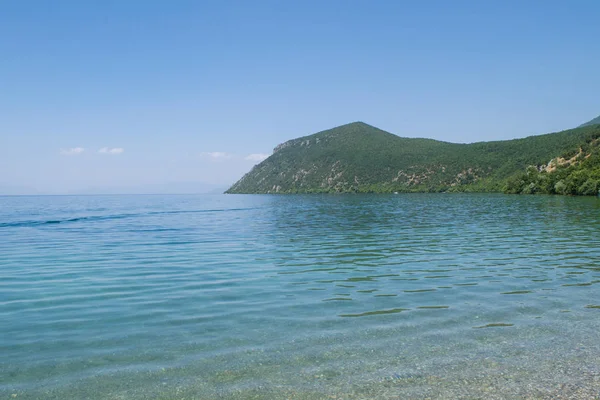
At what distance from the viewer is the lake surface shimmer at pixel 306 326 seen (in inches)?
319

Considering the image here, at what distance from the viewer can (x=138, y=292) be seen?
53.1ft

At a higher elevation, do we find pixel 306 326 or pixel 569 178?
pixel 569 178

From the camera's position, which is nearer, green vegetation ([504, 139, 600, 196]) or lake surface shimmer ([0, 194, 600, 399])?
lake surface shimmer ([0, 194, 600, 399])

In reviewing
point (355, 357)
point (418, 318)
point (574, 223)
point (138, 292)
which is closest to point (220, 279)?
point (138, 292)

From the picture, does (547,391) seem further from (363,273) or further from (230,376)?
(363,273)

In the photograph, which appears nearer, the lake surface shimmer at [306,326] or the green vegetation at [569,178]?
the lake surface shimmer at [306,326]

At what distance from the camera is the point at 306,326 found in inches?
454

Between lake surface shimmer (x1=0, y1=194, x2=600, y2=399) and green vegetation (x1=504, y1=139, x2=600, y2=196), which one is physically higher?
green vegetation (x1=504, y1=139, x2=600, y2=196)

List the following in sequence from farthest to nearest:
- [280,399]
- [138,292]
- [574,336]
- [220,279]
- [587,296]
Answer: [220,279], [138,292], [587,296], [574,336], [280,399]

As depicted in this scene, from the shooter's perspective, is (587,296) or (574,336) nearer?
(574,336)

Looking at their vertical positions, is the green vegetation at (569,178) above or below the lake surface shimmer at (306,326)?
above

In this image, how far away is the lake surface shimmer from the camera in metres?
8.11

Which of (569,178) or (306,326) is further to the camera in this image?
(569,178)

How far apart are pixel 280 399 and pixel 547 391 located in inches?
173
